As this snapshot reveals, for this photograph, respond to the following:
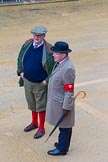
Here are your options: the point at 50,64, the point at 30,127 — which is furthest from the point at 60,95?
the point at 30,127

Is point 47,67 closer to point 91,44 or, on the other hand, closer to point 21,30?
point 91,44

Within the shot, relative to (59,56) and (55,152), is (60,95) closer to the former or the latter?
(59,56)

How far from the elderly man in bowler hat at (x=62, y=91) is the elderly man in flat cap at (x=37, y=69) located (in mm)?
433

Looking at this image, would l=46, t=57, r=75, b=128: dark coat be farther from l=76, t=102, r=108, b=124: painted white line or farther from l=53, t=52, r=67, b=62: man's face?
l=76, t=102, r=108, b=124: painted white line

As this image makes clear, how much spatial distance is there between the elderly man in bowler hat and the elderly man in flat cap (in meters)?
0.43

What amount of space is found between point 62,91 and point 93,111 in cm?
212

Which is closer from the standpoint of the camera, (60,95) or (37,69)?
(60,95)

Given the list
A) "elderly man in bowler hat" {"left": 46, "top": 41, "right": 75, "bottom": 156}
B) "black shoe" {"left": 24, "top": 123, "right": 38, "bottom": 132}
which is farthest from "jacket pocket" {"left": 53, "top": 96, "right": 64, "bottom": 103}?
"black shoe" {"left": 24, "top": 123, "right": 38, "bottom": 132}

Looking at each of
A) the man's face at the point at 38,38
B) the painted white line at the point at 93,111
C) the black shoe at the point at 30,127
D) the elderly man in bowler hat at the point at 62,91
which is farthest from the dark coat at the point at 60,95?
the painted white line at the point at 93,111

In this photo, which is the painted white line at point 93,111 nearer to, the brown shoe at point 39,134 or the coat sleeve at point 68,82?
the brown shoe at point 39,134

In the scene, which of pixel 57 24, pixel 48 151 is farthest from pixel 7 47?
pixel 48 151

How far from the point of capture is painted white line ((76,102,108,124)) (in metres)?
7.38

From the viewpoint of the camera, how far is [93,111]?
25.3ft

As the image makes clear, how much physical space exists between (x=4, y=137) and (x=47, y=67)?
1.32 meters
